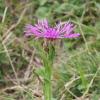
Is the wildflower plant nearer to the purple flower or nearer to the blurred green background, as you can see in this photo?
the purple flower

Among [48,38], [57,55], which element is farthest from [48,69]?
[57,55]

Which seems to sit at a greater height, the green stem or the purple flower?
the purple flower

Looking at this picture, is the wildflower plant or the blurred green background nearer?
the wildflower plant

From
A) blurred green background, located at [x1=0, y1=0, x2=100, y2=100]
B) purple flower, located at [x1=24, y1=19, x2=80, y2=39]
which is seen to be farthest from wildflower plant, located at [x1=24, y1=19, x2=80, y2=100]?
blurred green background, located at [x1=0, y1=0, x2=100, y2=100]

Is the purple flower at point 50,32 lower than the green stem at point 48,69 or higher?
higher

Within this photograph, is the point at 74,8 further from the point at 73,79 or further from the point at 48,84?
the point at 48,84

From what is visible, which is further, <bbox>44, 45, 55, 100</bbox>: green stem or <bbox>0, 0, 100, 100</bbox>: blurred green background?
<bbox>0, 0, 100, 100</bbox>: blurred green background

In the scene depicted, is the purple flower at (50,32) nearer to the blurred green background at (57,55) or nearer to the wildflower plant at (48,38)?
the wildflower plant at (48,38)

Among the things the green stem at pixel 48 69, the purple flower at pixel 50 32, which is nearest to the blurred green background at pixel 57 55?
the green stem at pixel 48 69

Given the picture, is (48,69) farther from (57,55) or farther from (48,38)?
(57,55)

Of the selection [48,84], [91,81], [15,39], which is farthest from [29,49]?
[48,84]

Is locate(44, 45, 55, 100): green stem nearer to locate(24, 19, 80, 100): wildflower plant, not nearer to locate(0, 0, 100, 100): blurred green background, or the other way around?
locate(24, 19, 80, 100): wildflower plant
